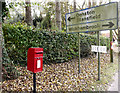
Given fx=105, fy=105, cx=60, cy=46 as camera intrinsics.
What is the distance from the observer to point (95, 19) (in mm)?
3920

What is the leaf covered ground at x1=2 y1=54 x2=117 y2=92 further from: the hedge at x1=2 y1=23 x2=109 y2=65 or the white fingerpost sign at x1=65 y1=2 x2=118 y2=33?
the white fingerpost sign at x1=65 y1=2 x2=118 y2=33

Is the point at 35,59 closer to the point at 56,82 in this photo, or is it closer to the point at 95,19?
the point at 56,82

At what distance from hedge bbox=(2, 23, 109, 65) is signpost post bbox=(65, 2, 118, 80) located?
0.93 m

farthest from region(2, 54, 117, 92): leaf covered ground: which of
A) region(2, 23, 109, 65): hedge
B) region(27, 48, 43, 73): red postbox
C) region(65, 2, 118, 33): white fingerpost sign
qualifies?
region(65, 2, 118, 33): white fingerpost sign

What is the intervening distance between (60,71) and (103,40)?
621 cm

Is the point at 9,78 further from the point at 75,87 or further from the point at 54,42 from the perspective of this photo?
the point at 54,42

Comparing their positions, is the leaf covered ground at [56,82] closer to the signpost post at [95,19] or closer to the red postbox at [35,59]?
the red postbox at [35,59]

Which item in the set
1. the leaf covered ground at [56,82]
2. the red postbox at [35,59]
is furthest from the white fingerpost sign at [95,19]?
the red postbox at [35,59]

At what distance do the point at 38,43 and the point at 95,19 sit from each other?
8.42 ft

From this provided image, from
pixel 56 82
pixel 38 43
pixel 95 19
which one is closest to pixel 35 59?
pixel 56 82

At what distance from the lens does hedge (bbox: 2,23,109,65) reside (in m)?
4.16

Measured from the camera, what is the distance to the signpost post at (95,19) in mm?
3480

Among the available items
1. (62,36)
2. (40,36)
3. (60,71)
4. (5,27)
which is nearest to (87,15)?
(62,36)

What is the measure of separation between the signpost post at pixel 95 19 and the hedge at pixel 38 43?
0.93m
